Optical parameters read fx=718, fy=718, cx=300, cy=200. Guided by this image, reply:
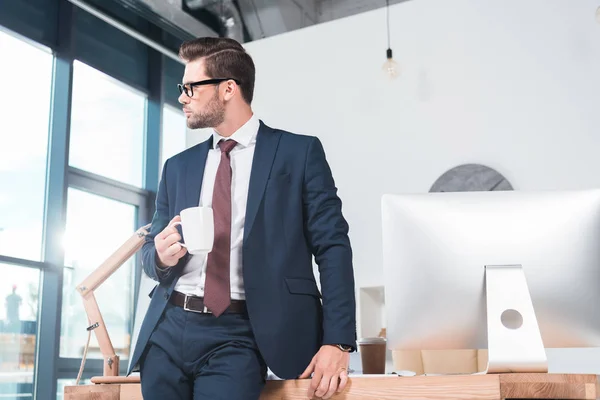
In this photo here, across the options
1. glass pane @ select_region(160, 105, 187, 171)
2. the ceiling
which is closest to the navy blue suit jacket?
the ceiling

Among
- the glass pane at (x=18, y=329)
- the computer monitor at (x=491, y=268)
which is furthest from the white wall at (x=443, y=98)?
the computer monitor at (x=491, y=268)

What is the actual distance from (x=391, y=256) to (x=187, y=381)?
1.63 ft

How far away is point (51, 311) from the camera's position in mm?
4379

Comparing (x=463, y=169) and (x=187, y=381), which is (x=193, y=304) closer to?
Answer: (x=187, y=381)

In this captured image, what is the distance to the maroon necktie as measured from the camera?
1404mm

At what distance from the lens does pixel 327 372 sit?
1360 mm

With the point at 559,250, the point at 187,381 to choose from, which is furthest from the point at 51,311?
the point at 559,250

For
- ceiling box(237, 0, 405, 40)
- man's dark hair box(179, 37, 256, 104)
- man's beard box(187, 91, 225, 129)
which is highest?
ceiling box(237, 0, 405, 40)

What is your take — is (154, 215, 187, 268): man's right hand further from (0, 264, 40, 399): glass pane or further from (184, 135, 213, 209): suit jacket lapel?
(0, 264, 40, 399): glass pane

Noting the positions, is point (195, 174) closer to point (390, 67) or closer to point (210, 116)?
point (210, 116)

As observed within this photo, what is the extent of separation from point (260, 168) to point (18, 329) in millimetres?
3233

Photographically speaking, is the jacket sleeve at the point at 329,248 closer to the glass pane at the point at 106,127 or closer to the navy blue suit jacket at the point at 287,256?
the navy blue suit jacket at the point at 287,256

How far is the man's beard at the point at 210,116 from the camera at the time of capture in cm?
164

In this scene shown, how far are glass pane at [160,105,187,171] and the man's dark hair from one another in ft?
13.0
